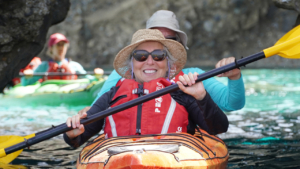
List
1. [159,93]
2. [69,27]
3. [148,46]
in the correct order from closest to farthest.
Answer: [159,93], [148,46], [69,27]

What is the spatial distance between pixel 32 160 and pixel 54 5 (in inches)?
56.2

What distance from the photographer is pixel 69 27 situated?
63.1 feet

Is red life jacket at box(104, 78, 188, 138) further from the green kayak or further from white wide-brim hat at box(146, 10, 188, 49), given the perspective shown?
the green kayak

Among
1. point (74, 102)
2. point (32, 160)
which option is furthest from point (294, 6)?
point (74, 102)

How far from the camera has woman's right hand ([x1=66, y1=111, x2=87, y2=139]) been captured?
2121 mm

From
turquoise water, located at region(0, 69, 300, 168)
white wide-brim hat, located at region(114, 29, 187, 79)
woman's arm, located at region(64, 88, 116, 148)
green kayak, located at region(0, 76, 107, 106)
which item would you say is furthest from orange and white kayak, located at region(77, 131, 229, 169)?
green kayak, located at region(0, 76, 107, 106)

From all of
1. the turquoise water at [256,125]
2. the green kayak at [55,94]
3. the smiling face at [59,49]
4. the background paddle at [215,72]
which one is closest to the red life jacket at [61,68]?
Result: the smiling face at [59,49]

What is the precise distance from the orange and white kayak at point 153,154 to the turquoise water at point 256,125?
932 mm

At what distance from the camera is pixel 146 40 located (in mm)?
2260

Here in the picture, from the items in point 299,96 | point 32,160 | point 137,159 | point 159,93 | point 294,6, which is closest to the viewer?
point 137,159

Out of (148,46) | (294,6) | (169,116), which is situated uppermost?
(294,6)

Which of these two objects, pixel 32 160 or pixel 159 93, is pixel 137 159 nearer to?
pixel 159 93

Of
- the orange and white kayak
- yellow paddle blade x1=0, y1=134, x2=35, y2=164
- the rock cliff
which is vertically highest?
the rock cliff

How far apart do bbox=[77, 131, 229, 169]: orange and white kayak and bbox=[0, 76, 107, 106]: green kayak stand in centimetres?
408
